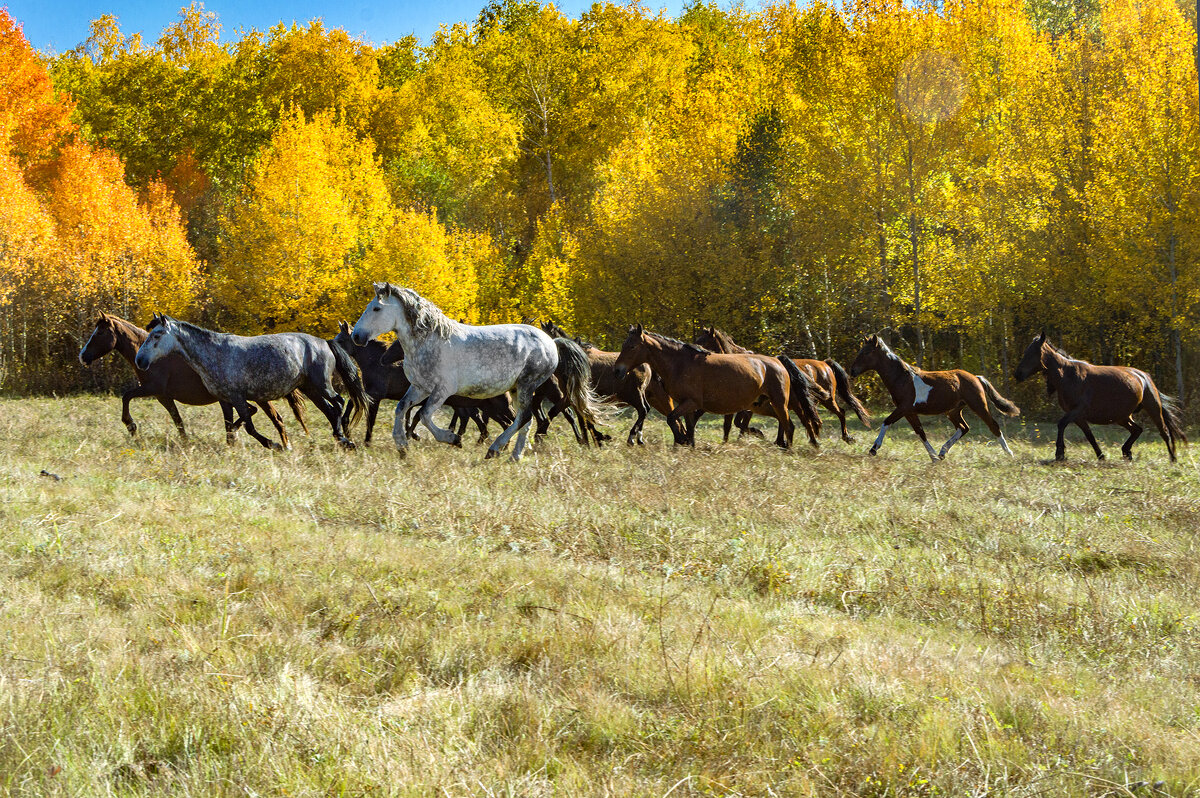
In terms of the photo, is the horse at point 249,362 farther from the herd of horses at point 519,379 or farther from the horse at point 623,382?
the horse at point 623,382

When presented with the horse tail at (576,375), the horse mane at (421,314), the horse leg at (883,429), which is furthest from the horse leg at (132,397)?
the horse leg at (883,429)

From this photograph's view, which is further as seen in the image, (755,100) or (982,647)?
(755,100)

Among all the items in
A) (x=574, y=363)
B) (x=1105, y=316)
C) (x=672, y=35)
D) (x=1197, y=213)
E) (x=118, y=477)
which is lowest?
(x=118, y=477)

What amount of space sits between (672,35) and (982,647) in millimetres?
42927

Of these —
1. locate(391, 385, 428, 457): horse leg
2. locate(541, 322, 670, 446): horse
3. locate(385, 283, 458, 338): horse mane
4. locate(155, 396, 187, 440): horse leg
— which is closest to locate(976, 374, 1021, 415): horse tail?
locate(541, 322, 670, 446): horse

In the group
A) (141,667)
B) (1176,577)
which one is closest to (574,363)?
(1176,577)

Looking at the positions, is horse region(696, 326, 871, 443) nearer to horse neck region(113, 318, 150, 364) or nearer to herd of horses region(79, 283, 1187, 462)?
herd of horses region(79, 283, 1187, 462)

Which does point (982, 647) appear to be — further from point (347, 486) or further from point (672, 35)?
point (672, 35)

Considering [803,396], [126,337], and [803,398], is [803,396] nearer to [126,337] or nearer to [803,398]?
[803,398]

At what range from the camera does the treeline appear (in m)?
24.2

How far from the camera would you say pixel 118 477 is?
8922mm

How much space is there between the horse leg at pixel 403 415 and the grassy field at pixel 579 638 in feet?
5.02

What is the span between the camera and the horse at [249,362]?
11.8 metres

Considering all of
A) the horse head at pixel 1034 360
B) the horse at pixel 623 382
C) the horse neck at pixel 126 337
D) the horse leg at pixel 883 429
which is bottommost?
the horse leg at pixel 883 429
